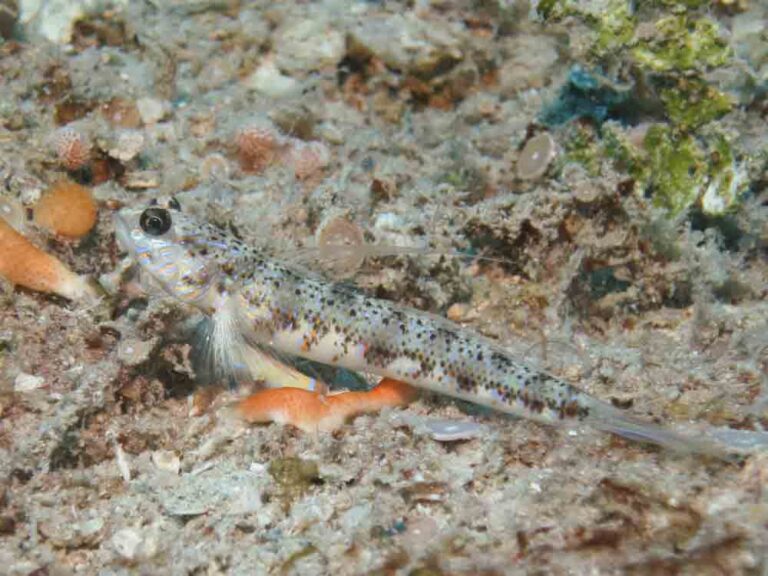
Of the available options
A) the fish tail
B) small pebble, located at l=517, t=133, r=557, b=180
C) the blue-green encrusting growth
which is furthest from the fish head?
the blue-green encrusting growth

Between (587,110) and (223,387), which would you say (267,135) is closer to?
(223,387)

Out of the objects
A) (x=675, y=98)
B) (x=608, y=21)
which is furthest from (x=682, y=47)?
(x=608, y=21)

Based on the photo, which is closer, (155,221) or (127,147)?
(155,221)

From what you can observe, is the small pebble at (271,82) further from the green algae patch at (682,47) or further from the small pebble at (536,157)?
the green algae patch at (682,47)

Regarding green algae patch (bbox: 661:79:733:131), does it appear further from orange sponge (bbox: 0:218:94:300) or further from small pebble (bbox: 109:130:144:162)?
orange sponge (bbox: 0:218:94:300)

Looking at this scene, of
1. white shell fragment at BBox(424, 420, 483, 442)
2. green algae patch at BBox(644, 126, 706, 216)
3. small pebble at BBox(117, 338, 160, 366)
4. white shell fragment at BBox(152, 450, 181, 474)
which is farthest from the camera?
green algae patch at BBox(644, 126, 706, 216)

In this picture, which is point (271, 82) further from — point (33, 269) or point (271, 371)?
point (271, 371)
